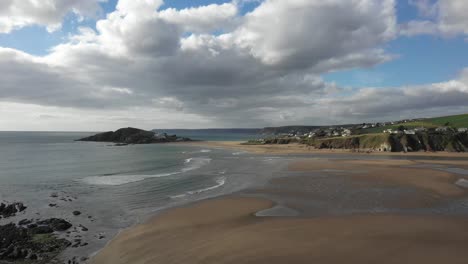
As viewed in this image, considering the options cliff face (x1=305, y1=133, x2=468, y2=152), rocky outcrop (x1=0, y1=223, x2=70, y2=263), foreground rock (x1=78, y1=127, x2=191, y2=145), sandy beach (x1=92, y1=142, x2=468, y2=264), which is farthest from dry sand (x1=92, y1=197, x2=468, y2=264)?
foreground rock (x1=78, y1=127, x2=191, y2=145)

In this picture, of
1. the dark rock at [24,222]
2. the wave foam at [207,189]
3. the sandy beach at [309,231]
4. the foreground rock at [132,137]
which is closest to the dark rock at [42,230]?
the dark rock at [24,222]

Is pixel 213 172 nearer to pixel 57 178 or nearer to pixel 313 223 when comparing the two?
pixel 57 178

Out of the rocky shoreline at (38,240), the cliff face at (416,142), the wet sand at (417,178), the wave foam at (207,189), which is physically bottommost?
the rocky shoreline at (38,240)

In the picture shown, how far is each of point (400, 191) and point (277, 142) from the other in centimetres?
9336

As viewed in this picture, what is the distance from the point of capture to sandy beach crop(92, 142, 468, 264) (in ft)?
44.9

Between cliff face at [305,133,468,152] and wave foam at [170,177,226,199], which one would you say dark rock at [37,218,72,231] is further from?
cliff face at [305,133,468,152]

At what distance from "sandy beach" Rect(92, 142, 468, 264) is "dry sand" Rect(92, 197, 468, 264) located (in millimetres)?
45

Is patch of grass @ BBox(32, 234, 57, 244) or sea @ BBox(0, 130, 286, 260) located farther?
sea @ BBox(0, 130, 286, 260)

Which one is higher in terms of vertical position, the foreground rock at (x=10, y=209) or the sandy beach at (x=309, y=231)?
the sandy beach at (x=309, y=231)

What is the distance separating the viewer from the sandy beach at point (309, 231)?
44.9 feet

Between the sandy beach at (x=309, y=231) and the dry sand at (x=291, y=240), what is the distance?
0.04 m

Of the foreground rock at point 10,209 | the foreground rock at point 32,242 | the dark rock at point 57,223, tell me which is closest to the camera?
the foreground rock at point 32,242

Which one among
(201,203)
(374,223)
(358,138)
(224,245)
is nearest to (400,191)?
(374,223)

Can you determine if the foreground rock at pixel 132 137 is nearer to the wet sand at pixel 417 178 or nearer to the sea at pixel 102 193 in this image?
the sea at pixel 102 193
